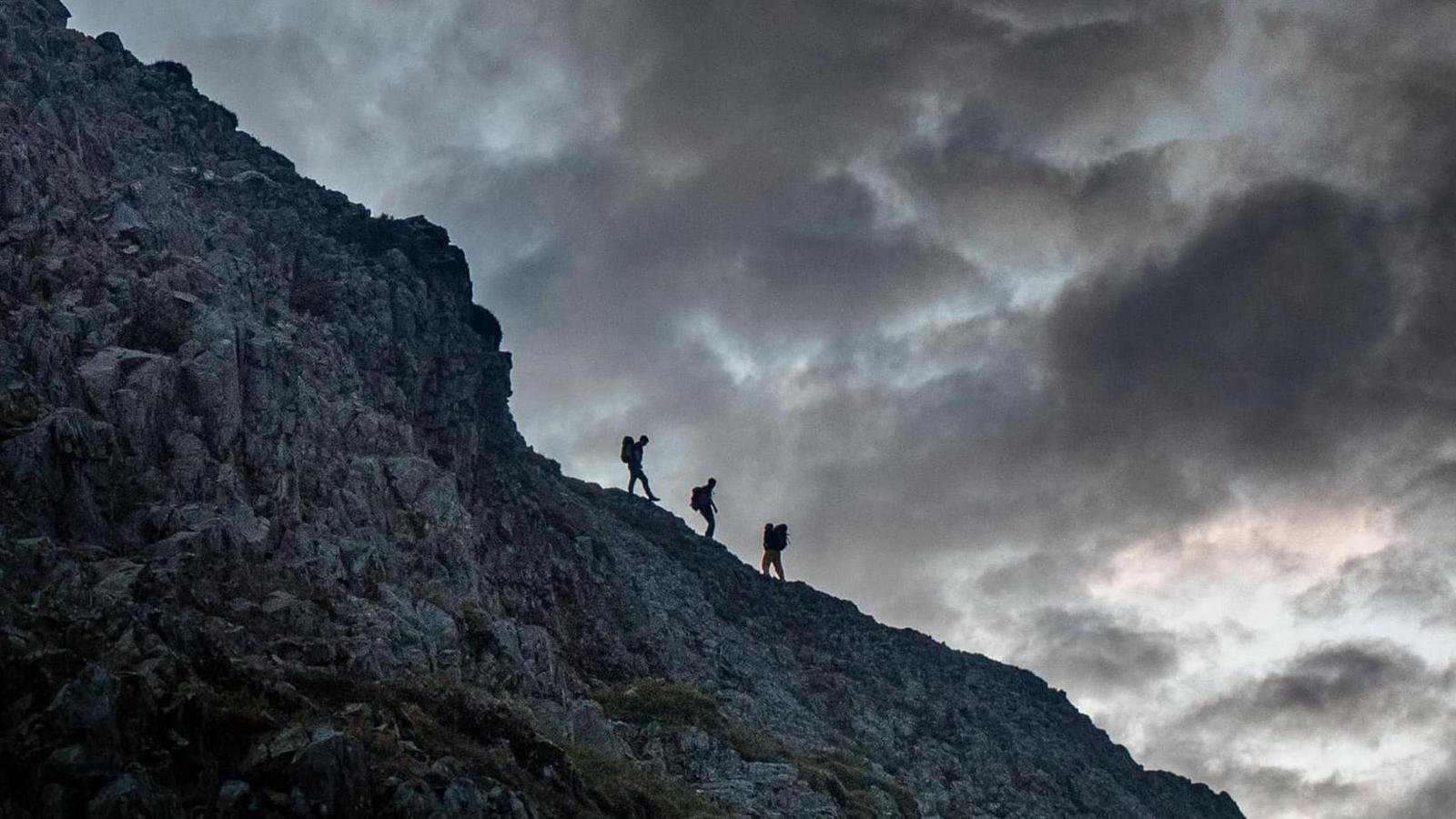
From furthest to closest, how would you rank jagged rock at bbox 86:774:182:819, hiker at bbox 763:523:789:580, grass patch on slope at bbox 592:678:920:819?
hiker at bbox 763:523:789:580
grass patch on slope at bbox 592:678:920:819
jagged rock at bbox 86:774:182:819

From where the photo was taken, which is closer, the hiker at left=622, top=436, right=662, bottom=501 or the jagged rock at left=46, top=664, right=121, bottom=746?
the jagged rock at left=46, top=664, right=121, bottom=746

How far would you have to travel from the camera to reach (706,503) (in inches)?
2699

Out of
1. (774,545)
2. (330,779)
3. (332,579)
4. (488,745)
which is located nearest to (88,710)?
(330,779)

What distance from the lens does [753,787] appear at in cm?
3803

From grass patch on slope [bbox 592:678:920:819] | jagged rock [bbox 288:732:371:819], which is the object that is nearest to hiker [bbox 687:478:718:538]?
grass patch on slope [bbox 592:678:920:819]

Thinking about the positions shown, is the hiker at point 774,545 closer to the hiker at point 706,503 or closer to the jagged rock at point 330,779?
the hiker at point 706,503

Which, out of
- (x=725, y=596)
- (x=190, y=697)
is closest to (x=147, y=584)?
(x=190, y=697)

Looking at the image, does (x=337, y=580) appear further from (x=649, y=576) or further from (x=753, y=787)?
(x=649, y=576)

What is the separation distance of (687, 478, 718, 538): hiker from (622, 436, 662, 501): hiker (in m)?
2.85

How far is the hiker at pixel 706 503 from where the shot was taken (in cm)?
6844

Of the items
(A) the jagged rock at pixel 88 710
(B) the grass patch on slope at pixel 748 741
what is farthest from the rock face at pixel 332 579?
(B) the grass patch on slope at pixel 748 741

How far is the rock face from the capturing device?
20.8m

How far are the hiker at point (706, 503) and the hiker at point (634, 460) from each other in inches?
112

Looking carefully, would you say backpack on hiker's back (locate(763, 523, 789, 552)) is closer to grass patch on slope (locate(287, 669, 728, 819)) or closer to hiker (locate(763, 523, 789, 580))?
hiker (locate(763, 523, 789, 580))
